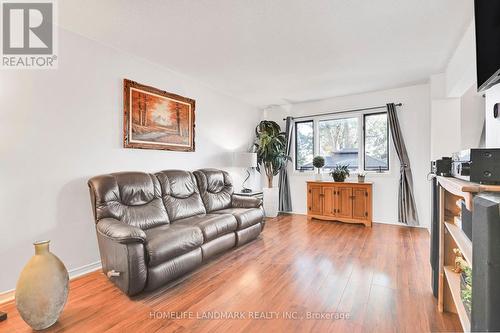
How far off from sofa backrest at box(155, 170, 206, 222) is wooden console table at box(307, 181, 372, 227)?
2465 mm

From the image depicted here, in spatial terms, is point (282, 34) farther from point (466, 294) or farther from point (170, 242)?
point (466, 294)

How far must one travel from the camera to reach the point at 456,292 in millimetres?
1522

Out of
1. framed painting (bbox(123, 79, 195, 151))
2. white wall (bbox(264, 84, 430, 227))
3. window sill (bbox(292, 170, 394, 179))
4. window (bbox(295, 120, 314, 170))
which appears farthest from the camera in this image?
window (bbox(295, 120, 314, 170))

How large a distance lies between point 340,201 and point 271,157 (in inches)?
65.3

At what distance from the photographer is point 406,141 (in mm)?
4406

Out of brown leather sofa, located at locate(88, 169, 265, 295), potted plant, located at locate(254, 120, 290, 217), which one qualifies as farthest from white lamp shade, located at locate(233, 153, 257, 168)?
brown leather sofa, located at locate(88, 169, 265, 295)

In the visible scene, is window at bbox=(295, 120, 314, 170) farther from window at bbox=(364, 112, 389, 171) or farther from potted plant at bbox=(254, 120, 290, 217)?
window at bbox=(364, 112, 389, 171)

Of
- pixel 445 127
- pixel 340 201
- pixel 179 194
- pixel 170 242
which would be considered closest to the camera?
pixel 170 242

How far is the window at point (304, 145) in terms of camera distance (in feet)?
18.2

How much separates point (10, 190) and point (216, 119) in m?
3.09

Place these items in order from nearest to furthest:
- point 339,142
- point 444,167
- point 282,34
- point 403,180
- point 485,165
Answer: point 485,165 → point 444,167 → point 282,34 → point 403,180 → point 339,142

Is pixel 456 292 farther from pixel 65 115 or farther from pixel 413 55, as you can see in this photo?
pixel 65 115

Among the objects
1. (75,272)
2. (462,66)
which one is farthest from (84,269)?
(462,66)

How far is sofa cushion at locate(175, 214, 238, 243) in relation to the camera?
2717mm
